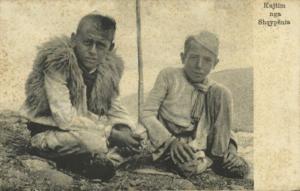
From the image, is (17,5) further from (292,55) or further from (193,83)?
(292,55)

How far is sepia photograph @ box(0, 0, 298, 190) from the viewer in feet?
29.7

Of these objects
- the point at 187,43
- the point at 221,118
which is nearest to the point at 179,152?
the point at 221,118

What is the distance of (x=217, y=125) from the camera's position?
9.68 metres

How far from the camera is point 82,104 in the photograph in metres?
9.16

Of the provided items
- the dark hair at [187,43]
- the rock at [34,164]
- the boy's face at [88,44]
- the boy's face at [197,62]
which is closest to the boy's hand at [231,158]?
the boy's face at [197,62]

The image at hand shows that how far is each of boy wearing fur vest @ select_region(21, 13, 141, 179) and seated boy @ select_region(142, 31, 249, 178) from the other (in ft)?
1.03

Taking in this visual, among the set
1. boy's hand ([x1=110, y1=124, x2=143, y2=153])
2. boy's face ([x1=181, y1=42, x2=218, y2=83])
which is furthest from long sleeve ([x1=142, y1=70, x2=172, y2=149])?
boy's face ([x1=181, y1=42, x2=218, y2=83])

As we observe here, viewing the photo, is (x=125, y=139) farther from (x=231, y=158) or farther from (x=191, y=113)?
(x=231, y=158)

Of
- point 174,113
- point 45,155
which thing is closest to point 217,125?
point 174,113

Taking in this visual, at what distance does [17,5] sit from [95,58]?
95cm

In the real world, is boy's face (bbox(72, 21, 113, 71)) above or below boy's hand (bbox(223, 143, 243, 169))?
above

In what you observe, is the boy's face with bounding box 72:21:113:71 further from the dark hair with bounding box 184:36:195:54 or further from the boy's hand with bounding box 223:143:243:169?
the boy's hand with bounding box 223:143:243:169

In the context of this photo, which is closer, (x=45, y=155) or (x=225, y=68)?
(x=45, y=155)

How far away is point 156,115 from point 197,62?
0.71 meters
